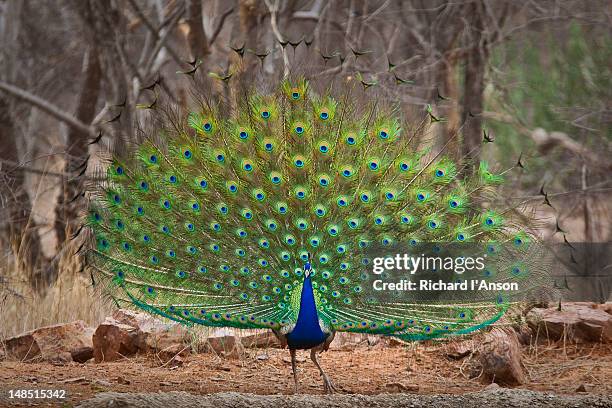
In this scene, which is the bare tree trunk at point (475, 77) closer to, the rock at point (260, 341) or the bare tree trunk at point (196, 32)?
the bare tree trunk at point (196, 32)

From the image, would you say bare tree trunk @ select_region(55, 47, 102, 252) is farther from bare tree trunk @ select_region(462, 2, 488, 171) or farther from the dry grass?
bare tree trunk @ select_region(462, 2, 488, 171)

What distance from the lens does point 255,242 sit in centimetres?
674

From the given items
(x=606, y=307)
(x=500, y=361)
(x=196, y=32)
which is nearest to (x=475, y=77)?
(x=196, y=32)

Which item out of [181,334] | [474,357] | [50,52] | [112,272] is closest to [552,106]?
[474,357]

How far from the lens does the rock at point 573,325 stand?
27.5 feet

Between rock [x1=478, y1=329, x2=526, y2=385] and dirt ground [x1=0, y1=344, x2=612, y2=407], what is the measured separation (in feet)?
0.40

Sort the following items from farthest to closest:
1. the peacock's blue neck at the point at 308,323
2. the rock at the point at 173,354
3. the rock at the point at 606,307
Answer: the rock at the point at 606,307 < the rock at the point at 173,354 < the peacock's blue neck at the point at 308,323

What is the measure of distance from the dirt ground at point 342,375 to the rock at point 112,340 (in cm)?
11

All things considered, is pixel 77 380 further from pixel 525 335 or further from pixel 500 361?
pixel 525 335

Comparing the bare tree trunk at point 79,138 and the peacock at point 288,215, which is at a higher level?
the bare tree trunk at point 79,138

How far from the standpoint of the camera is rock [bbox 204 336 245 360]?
8.16 metres

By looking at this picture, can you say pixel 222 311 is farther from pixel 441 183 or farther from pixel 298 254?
pixel 441 183

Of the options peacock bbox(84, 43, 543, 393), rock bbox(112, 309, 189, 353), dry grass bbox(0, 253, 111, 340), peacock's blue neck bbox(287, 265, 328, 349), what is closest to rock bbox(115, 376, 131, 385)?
peacock bbox(84, 43, 543, 393)

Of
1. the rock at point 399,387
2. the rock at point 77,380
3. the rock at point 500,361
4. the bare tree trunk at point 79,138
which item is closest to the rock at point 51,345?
the rock at point 77,380
